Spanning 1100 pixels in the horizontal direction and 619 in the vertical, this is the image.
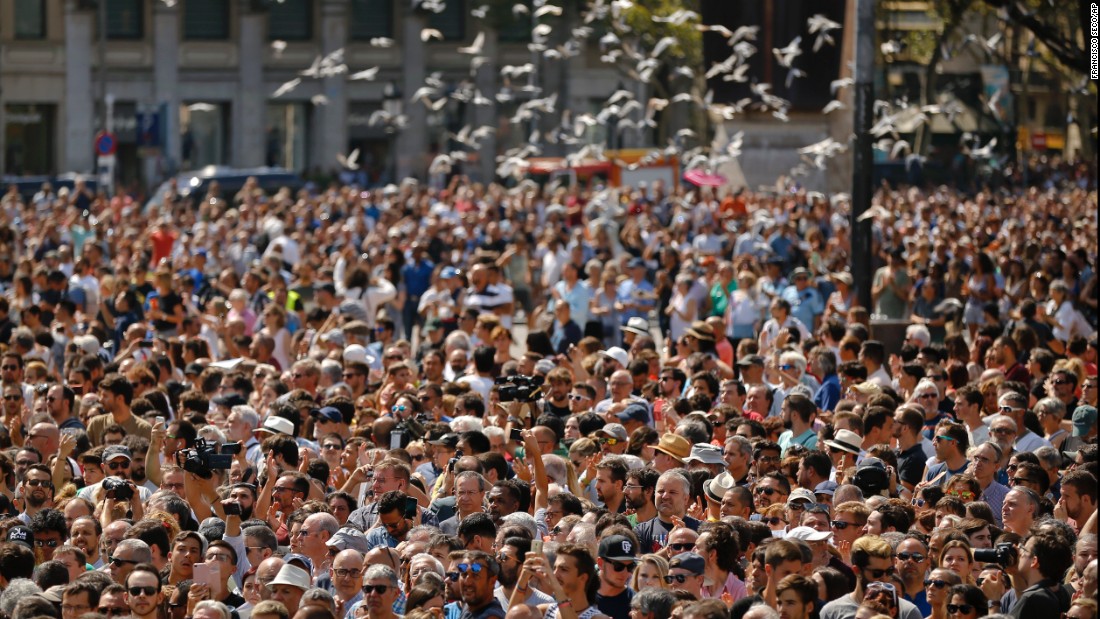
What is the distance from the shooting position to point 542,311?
20594 millimetres

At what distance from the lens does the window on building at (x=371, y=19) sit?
2312 inches

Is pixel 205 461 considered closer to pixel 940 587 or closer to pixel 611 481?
pixel 611 481

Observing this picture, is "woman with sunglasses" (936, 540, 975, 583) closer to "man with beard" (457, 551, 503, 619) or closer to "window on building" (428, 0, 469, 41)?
"man with beard" (457, 551, 503, 619)

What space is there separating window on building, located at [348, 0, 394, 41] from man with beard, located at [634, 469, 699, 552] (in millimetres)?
50098

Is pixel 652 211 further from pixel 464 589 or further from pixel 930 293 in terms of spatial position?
pixel 464 589

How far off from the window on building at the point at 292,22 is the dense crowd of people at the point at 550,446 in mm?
35374

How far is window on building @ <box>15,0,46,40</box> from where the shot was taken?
54938 millimetres

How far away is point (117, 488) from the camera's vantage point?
1016 cm

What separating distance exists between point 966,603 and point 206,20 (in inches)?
2033

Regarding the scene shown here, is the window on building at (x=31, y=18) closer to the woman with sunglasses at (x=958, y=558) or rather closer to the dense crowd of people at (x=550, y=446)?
the dense crowd of people at (x=550, y=446)

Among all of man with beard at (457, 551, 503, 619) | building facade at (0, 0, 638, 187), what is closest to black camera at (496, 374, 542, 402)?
man with beard at (457, 551, 503, 619)

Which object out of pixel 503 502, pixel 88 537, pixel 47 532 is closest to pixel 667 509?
pixel 503 502

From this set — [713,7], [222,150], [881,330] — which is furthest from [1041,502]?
[222,150]

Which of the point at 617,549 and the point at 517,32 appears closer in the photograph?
the point at 617,549
